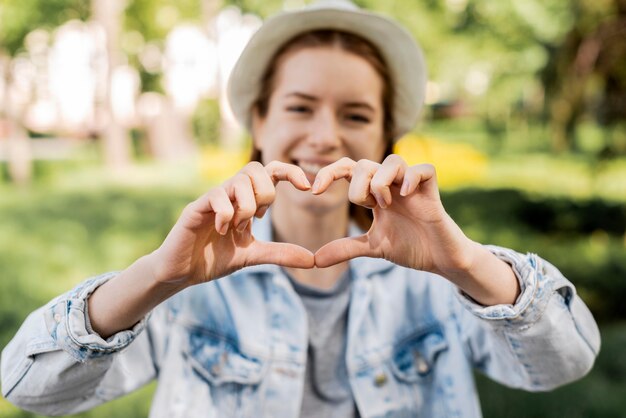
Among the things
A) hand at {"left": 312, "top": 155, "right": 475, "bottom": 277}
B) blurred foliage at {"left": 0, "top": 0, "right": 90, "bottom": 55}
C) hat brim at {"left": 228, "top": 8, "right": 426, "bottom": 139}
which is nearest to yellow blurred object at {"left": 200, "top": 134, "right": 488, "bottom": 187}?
blurred foliage at {"left": 0, "top": 0, "right": 90, "bottom": 55}

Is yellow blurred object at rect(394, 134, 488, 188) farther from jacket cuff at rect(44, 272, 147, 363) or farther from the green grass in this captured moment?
jacket cuff at rect(44, 272, 147, 363)

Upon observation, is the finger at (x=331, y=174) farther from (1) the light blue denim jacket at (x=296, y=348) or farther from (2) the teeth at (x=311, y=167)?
(2) the teeth at (x=311, y=167)

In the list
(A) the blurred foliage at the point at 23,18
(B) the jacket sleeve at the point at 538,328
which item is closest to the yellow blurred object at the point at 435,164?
(A) the blurred foliage at the point at 23,18

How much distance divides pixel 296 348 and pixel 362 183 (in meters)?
0.67

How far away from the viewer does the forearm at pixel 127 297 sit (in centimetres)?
131

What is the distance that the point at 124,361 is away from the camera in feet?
5.30

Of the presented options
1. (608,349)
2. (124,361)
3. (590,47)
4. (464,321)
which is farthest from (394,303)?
(590,47)

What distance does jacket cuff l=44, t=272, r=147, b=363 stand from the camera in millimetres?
1351

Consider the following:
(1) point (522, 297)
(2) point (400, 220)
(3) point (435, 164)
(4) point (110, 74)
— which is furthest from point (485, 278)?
(4) point (110, 74)

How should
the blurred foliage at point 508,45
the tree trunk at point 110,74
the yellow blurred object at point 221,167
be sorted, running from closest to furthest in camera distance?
1. the blurred foliage at point 508,45
2. the yellow blurred object at point 221,167
3. the tree trunk at point 110,74

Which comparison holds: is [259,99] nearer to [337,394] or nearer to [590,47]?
[337,394]

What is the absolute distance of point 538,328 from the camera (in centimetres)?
146

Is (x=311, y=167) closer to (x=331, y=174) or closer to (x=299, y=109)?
(x=299, y=109)

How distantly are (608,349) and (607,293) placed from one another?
39.2 inches
